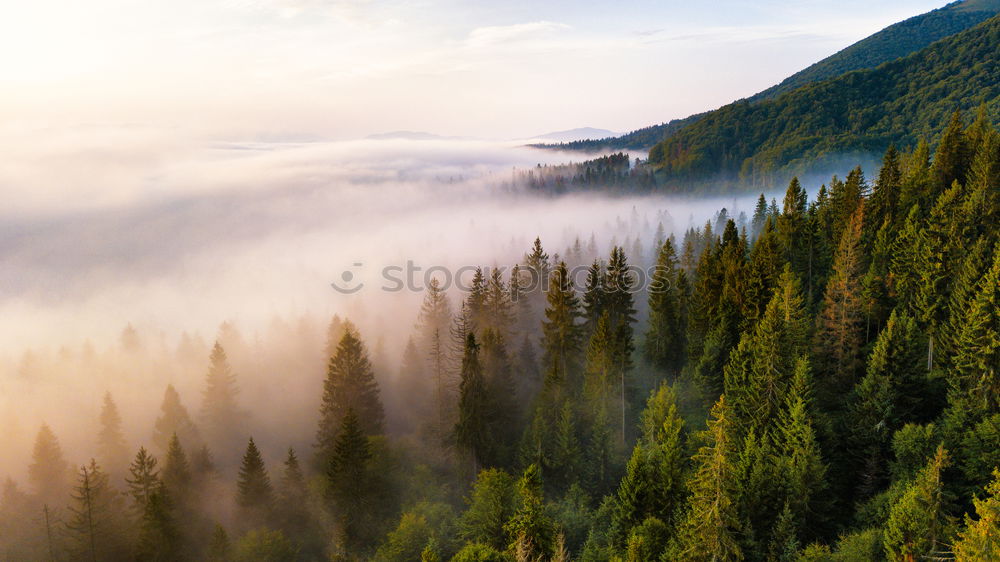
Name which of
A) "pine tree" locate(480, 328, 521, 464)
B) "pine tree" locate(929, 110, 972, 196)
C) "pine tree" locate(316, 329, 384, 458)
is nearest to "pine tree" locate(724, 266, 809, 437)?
"pine tree" locate(480, 328, 521, 464)

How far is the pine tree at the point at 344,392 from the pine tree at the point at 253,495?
26.4ft

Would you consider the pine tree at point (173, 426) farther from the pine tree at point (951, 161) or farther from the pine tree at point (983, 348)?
the pine tree at point (951, 161)

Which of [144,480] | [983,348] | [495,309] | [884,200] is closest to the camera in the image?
[983,348]

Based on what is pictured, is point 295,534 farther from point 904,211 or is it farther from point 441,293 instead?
point 904,211

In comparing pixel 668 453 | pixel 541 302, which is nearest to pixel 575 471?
pixel 668 453

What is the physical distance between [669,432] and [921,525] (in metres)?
17.0

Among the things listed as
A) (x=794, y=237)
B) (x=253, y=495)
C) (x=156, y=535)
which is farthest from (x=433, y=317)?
(x=794, y=237)

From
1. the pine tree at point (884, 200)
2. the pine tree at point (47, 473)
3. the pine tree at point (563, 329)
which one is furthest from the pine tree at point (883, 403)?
the pine tree at point (47, 473)

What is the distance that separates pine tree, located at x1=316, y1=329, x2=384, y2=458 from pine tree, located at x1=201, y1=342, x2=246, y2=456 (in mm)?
19359

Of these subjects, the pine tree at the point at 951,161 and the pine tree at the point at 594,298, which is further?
the pine tree at the point at 594,298

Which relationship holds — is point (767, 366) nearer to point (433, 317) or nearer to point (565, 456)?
point (565, 456)

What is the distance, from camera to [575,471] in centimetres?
6388

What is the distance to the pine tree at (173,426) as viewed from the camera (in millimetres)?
82500

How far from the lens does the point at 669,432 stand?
46.1 m
